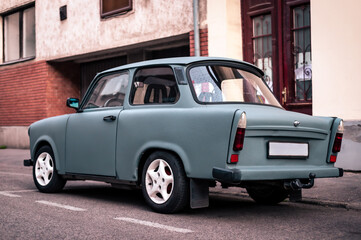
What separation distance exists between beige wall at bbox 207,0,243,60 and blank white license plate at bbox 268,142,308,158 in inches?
257

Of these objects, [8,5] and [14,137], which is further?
[8,5]

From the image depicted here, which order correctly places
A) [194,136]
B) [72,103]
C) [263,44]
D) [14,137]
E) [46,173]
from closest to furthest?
[194,136], [72,103], [46,173], [263,44], [14,137]

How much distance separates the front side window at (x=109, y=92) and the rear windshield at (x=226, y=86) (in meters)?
1.10

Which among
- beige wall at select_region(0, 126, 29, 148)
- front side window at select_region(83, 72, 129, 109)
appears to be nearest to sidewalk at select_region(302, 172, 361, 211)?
front side window at select_region(83, 72, 129, 109)

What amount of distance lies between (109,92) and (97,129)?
0.52 m

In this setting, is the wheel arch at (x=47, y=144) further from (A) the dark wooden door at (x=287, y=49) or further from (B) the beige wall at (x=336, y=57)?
(B) the beige wall at (x=336, y=57)

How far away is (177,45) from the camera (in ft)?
47.4

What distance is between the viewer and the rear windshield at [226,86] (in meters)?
5.74

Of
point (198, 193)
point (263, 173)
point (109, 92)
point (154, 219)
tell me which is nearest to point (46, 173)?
point (109, 92)

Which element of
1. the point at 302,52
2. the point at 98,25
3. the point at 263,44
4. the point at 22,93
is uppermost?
the point at 98,25

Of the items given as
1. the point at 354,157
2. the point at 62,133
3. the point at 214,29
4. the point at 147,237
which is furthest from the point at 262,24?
the point at 147,237

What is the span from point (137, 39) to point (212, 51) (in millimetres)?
2742

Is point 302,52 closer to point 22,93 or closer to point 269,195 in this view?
point 269,195

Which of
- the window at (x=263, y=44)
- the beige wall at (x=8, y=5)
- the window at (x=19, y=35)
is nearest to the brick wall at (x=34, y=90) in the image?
the window at (x=19, y=35)
